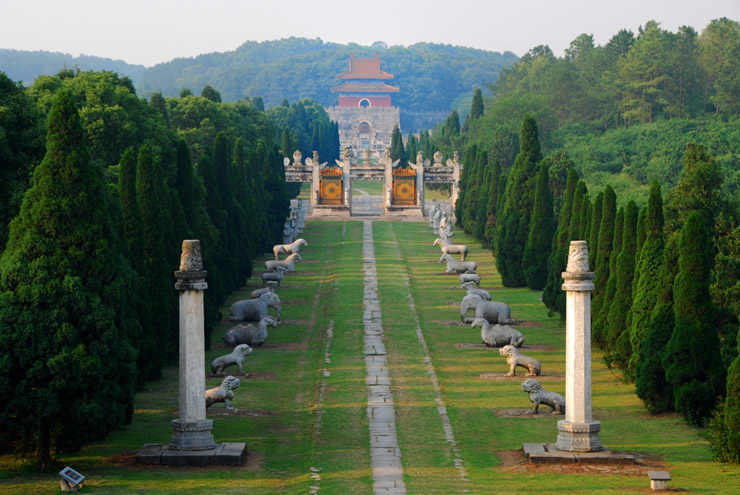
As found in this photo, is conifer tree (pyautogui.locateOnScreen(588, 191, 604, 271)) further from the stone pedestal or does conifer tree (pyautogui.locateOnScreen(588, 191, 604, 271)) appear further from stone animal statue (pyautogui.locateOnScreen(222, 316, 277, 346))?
the stone pedestal

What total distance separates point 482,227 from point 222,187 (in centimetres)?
2193

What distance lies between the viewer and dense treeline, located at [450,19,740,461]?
27031 mm

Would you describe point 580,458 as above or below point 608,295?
below

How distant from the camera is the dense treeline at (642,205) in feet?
88.7

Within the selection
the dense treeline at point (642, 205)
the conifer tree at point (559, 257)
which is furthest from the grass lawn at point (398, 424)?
the dense treeline at point (642, 205)

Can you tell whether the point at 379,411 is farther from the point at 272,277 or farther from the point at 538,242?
the point at 538,242

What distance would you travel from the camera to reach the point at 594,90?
117 metres

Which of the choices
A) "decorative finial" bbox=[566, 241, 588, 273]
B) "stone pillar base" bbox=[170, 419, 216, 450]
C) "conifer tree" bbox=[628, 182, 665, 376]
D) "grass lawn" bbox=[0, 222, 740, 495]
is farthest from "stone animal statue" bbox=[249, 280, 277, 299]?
"decorative finial" bbox=[566, 241, 588, 273]

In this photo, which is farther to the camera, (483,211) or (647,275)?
(483,211)

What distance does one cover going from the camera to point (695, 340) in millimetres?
26859

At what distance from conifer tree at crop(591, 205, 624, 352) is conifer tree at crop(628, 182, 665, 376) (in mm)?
3181

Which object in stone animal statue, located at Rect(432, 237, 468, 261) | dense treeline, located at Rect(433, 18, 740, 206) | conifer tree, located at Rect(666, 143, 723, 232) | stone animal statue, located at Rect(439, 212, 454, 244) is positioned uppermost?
dense treeline, located at Rect(433, 18, 740, 206)

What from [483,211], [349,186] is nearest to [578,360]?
[483,211]

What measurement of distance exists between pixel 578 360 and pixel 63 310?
1033cm
